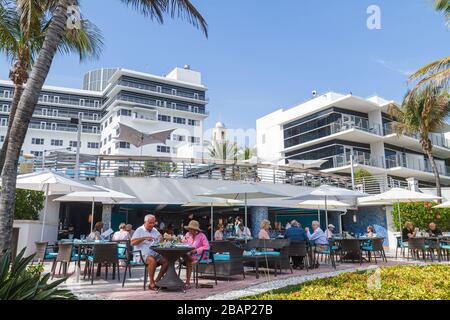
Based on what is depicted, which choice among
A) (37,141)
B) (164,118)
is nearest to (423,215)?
(164,118)

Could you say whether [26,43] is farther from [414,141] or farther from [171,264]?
[414,141]

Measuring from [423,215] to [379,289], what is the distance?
17.5m

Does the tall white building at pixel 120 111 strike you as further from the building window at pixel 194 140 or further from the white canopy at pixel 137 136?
the white canopy at pixel 137 136

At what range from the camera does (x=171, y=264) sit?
7.43m

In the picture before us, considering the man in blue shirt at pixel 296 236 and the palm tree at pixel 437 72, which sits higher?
the palm tree at pixel 437 72

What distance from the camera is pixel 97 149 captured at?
67.2 meters

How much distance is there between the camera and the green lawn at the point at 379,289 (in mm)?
4793

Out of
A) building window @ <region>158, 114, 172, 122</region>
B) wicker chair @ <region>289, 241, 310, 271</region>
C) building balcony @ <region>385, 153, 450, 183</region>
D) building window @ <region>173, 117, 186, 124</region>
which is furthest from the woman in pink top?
building window @ <region>173, 117, 186, 124</region>

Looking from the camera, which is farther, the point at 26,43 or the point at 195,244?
the point at 26,43

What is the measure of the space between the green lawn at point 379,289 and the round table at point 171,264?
1.99 m

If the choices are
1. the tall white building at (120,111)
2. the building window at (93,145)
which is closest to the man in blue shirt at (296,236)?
the tall white building at (120,111)

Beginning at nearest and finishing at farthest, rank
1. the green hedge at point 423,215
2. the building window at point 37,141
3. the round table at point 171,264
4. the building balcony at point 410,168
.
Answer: the round table at point 171,264
the green hedge at point 423,215
the building balcony at point 410,168
the building window at point 37,141
